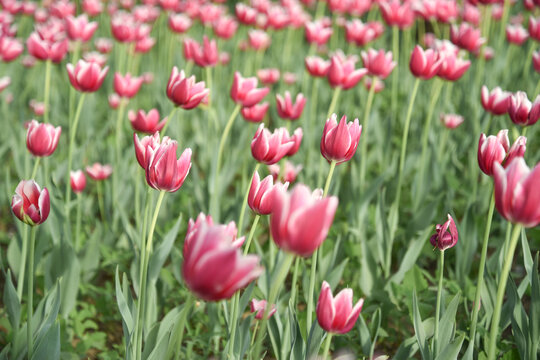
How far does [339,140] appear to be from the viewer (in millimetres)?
1424

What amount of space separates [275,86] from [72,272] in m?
2.74

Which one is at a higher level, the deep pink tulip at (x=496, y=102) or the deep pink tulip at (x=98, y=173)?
the deep pink tulip at (x=496, y=102)

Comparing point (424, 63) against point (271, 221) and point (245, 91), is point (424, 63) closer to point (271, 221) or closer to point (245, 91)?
point (245, 91)

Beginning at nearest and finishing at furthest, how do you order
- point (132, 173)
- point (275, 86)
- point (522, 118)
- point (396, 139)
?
point (522, 118) → point (132, 173) → point (396, 139) → point (275, 86)

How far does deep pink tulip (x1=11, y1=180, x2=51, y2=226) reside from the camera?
137 centimetres

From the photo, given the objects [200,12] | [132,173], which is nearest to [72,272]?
[132,173]

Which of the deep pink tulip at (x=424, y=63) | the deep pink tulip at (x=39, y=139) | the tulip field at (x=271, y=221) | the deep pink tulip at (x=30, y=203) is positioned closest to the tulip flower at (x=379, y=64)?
the tulip field at (x=271, y=221)

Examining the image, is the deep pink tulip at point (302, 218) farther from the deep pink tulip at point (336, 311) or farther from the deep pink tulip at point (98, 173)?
the deep pink tulip at point (98, 173)

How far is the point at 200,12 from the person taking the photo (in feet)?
15.0

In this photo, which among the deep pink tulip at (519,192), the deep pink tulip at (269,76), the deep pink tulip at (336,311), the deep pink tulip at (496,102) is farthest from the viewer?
the deep pink tulip at (269,76)

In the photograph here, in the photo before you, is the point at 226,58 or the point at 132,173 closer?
the point at 132,173

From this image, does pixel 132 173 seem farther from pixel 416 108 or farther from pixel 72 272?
pixel 416 108

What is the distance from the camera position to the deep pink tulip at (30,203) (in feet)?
4.48

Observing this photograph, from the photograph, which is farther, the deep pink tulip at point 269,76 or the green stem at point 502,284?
the deep pink tulip at point 269,76
